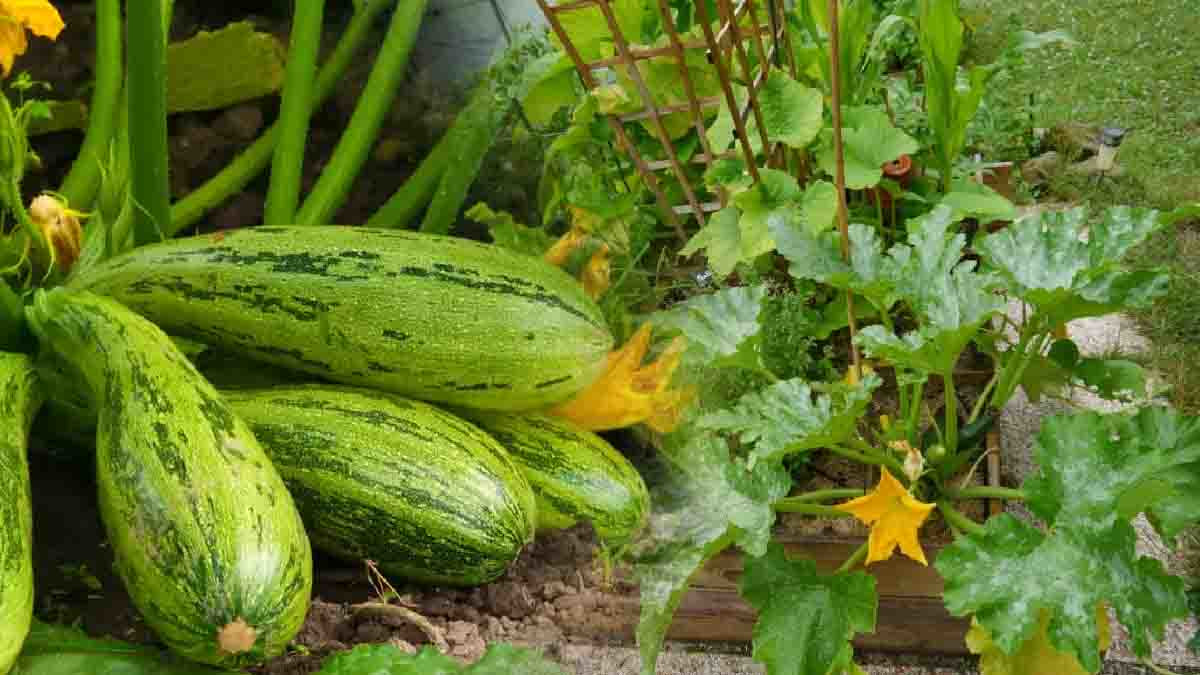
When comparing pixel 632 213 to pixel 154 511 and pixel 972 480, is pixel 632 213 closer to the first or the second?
pixel 972 480

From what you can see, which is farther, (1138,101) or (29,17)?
(1138,101)

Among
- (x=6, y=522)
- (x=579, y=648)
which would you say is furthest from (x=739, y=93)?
(x=6, y=522)

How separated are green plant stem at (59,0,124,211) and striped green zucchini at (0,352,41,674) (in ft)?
1.40

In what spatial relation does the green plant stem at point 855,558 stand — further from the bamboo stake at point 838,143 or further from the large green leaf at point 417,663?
the large green leaf at point 417,663

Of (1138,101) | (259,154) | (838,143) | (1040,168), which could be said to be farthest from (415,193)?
(1138,101)

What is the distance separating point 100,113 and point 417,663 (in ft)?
3.47

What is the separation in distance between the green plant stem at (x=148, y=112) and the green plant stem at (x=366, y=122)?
24cm

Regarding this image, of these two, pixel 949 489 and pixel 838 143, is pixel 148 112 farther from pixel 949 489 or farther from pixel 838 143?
pixel 949 489

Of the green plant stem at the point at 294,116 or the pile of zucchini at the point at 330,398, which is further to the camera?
the green plant stem at the point at 294,116

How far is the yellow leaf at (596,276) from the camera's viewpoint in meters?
1.76

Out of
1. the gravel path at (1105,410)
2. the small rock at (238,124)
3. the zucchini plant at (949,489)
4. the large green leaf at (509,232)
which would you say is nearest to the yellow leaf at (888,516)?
the zucchini plant at (949,489)

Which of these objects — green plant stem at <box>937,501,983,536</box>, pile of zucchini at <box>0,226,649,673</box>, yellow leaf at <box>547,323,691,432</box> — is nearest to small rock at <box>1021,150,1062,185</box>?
green plant stem at <box>937,501,983,536</box>

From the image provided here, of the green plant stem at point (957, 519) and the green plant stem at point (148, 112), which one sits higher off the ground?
the green plant stem at point (148, 112)

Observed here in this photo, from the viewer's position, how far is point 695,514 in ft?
6.01
